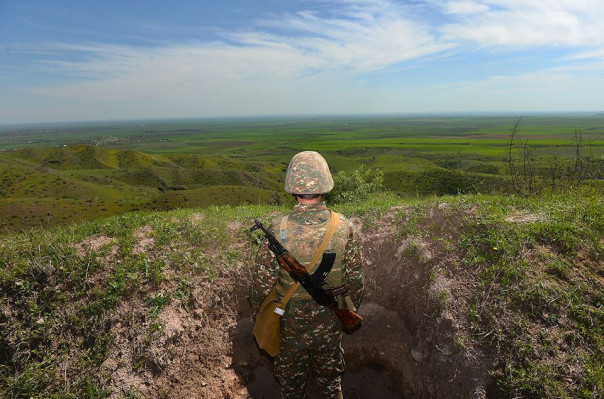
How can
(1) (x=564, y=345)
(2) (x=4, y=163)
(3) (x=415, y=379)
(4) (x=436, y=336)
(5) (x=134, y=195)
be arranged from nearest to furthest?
(1) (x=564, y=345), (4) (x=436, y=336), (3) (x=415, y=379), (5) (x=134, y=195), (2) (x=4, y=163)

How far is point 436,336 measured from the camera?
5.52 metres

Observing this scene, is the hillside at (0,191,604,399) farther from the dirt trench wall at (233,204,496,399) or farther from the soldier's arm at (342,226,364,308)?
the soldier's arm at (342,226,364,308)

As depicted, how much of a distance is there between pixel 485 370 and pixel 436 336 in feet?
3.02

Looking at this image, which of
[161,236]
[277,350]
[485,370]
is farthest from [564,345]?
[161,236]

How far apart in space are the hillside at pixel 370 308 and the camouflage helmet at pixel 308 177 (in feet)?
11.8

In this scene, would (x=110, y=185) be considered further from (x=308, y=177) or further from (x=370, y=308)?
(x=308, y=177)

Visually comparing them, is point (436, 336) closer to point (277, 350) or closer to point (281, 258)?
point (277, 350)

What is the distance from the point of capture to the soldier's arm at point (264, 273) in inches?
172

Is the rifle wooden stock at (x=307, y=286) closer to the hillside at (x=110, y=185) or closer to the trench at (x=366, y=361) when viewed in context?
the trench at (x=366, y=361)

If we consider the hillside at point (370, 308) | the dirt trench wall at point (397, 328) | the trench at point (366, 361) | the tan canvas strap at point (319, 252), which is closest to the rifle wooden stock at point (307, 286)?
the tan canvas strap at point (319, 252)

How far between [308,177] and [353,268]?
5.34ft

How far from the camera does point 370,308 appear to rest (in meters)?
6.94

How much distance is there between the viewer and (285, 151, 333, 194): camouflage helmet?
4141 millimetres

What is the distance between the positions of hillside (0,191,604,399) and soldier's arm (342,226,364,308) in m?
2.20
